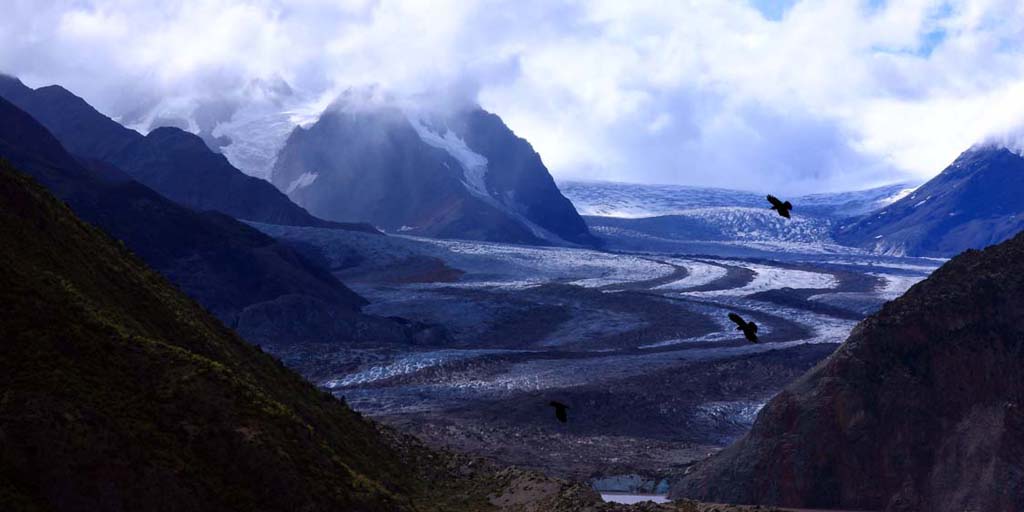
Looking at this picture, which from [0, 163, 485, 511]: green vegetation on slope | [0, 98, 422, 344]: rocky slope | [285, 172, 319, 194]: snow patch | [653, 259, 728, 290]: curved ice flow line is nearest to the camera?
[0, 163, 485, 511]: green vegetation on slope

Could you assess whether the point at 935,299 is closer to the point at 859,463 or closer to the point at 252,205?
the point at 859,463

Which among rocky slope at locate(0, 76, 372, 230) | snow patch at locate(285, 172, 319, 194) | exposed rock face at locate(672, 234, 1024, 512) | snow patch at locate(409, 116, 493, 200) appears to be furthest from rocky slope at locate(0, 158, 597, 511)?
snow patch at locate(409, 116, 493, 200)

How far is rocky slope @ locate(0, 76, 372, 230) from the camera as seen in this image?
12275 centimetres

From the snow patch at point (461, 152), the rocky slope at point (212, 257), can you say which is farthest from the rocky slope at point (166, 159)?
the rocky slope at point (212, 257)

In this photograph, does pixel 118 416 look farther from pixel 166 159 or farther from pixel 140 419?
pixel 166 159

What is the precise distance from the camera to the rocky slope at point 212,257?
2662 inches

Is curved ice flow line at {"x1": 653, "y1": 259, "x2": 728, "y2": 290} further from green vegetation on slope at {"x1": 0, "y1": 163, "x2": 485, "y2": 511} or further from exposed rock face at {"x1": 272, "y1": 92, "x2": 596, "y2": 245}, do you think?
green vegetation on slope at {"x1": 0, "y1": 163, "x2": 485, "y2": 511}

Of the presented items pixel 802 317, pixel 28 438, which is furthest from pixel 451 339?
pixel 28 438

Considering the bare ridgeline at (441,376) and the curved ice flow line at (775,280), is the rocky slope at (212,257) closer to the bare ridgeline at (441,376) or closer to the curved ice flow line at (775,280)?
the bare ridgeline at (441,376)

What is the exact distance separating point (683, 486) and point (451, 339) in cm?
4245

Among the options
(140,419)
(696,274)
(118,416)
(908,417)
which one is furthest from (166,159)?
(118,416)

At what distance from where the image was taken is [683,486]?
95.8ft

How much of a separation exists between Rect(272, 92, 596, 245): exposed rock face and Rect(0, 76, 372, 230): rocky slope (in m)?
26.9

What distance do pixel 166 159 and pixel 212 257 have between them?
53223mm
